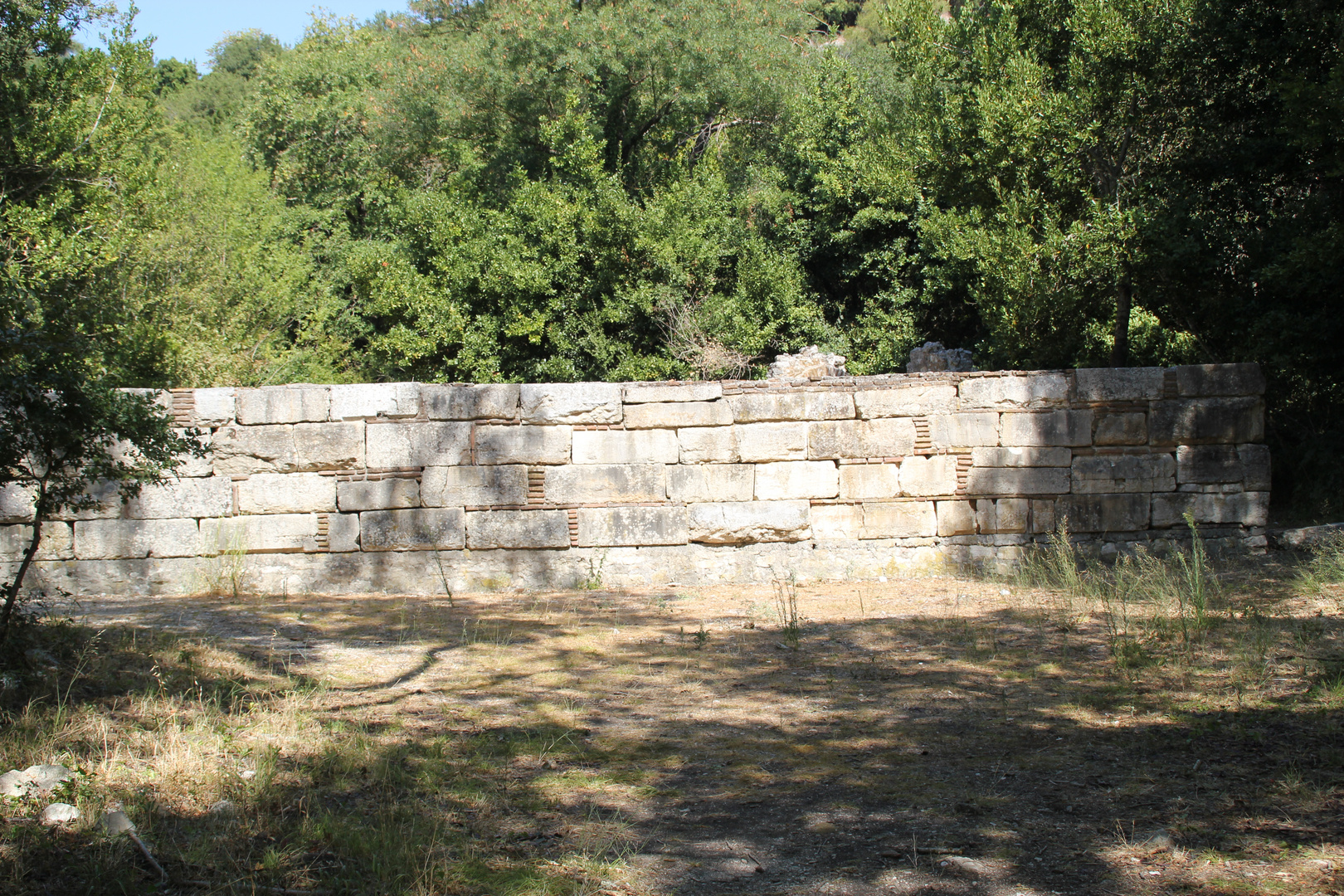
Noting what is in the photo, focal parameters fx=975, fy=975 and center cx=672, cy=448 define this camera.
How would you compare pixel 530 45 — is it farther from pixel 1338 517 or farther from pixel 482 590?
pixel 1338 517

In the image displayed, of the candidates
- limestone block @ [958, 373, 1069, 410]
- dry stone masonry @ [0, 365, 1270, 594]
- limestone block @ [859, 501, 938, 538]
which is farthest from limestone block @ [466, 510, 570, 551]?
limestone block @ [958, 373, 1069, 410]

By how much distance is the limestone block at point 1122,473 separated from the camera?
973 cm

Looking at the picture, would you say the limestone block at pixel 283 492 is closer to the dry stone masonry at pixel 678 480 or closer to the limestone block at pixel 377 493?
the dry stone masonry at pixel 678 480

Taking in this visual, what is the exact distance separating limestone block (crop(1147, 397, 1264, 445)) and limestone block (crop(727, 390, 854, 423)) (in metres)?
3.11

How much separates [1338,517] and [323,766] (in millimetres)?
10835

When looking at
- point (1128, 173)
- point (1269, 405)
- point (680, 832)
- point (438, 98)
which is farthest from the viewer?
point (438, 98)

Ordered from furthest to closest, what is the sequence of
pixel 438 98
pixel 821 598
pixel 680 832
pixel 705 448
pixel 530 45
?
pixel 438 98 < pixel 530 45 < pixel 705 448 < pixel 821 598 < pixel 680 832

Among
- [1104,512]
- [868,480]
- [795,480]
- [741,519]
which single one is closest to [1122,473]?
[1104,512]

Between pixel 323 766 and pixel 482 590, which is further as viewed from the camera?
pixel 482 590

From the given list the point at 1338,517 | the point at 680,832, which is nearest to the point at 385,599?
the point at 680,832

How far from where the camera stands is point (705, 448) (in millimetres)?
9625

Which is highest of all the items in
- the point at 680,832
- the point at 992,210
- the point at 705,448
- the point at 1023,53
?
the point at 1023,53

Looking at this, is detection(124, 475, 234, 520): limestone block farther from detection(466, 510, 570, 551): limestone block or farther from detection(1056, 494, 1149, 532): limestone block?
detection(1056, 494, 1149, 532): limestone block

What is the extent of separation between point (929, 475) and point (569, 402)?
3.65 m
